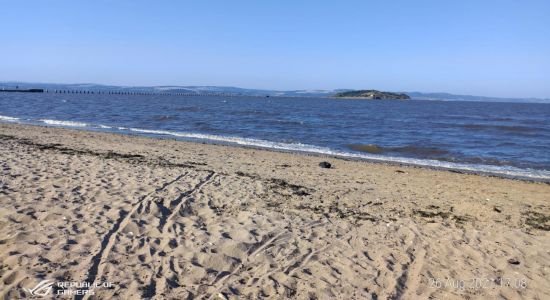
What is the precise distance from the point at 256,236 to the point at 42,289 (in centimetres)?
286

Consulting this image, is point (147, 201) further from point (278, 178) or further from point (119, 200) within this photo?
point (278, 178)

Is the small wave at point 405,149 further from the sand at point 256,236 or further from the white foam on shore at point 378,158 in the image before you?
the sand at point 256,236

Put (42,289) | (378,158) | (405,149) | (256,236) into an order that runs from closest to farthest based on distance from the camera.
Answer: (42,289), (256,236), (378,158), (405,149)

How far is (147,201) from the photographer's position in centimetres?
748

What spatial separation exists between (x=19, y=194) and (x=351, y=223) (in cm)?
570

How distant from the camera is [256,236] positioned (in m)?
6.24

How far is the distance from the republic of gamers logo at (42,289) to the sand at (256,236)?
11cm

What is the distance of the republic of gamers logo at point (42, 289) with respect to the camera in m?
4.17

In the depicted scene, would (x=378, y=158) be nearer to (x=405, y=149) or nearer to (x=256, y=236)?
(x=405, y=149)
